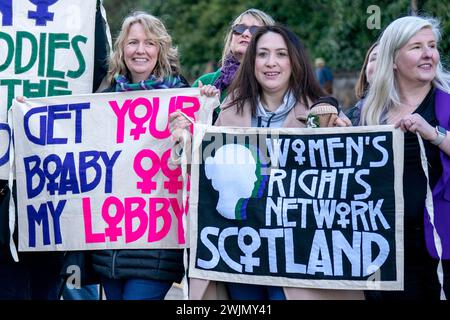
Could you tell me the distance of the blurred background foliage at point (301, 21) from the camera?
10516 mm

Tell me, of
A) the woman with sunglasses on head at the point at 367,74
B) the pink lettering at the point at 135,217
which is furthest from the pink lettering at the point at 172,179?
the woman with sunglasses on head at the point at 367,74

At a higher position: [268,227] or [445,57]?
[445,57]

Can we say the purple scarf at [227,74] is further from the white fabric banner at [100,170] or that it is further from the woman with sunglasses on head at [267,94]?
the woman with sunglasses on head at [267,94]

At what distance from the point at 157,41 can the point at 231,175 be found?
1001mm

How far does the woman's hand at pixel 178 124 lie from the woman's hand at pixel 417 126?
112cm

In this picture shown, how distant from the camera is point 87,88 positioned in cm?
602

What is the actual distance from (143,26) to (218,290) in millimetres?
1540

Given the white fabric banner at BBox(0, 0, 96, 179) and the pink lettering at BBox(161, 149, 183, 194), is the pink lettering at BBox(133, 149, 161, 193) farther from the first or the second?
the white fabric banner at BBox(0, 0, 96, 179)

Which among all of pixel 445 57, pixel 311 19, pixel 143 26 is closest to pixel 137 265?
pixel 143 26

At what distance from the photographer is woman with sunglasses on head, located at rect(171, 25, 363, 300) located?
516 centimetres

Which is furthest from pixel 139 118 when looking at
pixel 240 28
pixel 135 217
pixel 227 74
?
pixel 240 28

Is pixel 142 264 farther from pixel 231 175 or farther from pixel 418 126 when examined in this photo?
pixel 418 126
